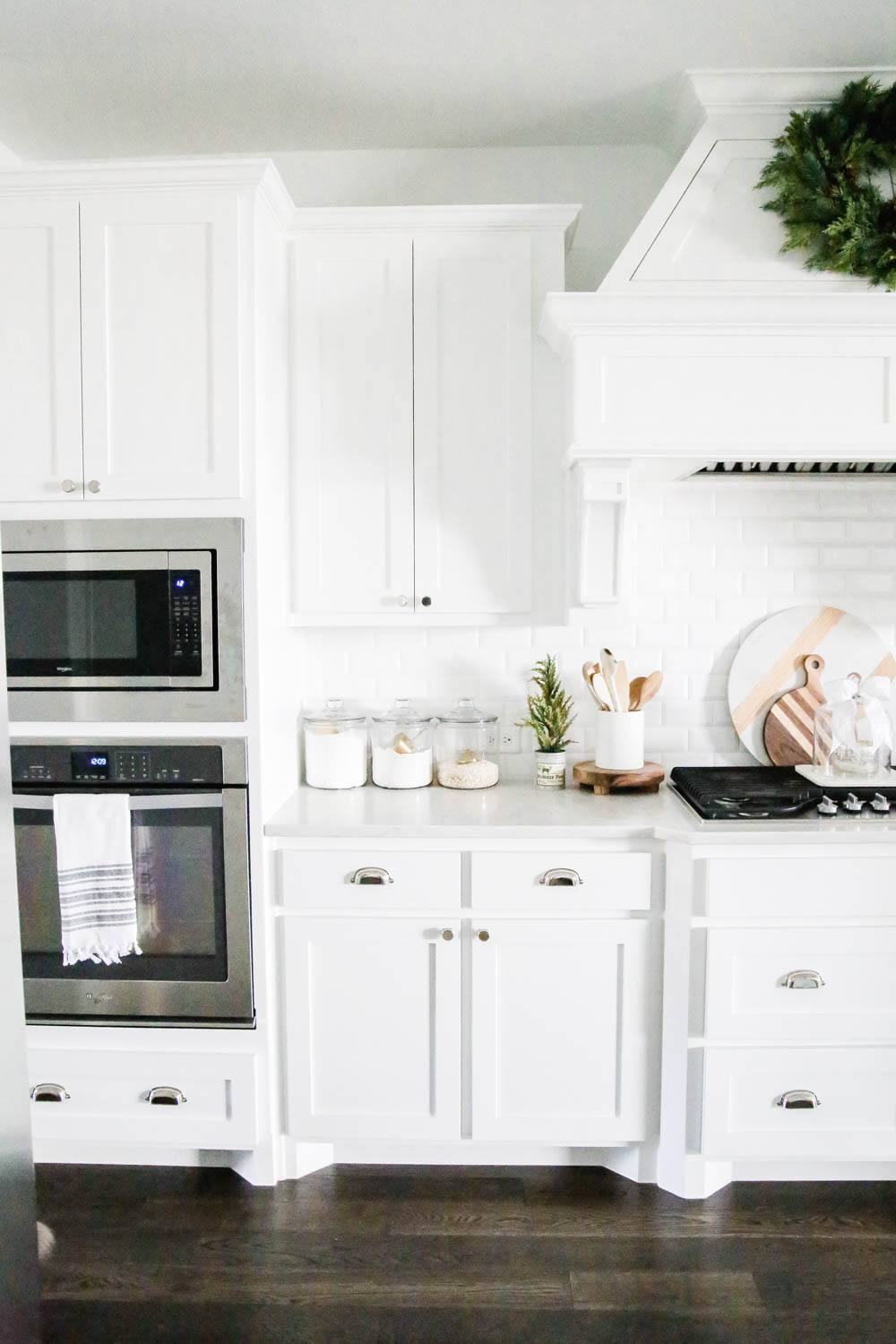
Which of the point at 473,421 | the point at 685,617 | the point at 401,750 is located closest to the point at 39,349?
the point at 473,421

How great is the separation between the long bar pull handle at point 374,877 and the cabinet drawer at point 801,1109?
2.83ft

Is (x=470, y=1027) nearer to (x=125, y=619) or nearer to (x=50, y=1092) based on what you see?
(x=50, y=1092)

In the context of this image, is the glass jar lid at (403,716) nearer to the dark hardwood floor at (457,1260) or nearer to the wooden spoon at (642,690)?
the wooden spoon at (642,690)

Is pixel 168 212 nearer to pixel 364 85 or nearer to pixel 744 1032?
pixel 364 85

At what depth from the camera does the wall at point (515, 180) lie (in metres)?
2.72

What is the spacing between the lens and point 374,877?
220 centimetres

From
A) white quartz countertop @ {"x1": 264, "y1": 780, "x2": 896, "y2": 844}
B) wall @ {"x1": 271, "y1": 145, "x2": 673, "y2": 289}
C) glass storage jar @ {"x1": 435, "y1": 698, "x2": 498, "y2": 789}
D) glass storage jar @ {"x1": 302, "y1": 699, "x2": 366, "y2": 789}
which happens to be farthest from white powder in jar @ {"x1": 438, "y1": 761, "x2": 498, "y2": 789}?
wall @ {"x1": 271, "y1": 145, "x2": 673, "y2": 289}

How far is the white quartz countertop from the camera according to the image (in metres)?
2.12

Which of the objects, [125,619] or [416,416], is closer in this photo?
[125,619]

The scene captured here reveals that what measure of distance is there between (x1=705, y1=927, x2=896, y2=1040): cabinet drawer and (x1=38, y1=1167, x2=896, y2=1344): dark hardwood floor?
0.45 m

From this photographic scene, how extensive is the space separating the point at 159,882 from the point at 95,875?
0.15 metres

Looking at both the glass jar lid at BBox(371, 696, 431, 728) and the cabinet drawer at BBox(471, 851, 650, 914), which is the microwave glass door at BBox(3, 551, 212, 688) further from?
the cabinet drawer at BBox(471, 851, 650, 914)

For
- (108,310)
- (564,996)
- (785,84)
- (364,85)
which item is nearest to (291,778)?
(564,996)

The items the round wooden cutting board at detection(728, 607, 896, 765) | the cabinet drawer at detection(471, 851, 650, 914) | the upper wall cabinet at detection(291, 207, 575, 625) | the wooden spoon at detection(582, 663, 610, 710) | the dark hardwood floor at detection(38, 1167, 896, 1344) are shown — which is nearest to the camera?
the dark hardwood floor at detection(38, 1167, 896, 1344)
